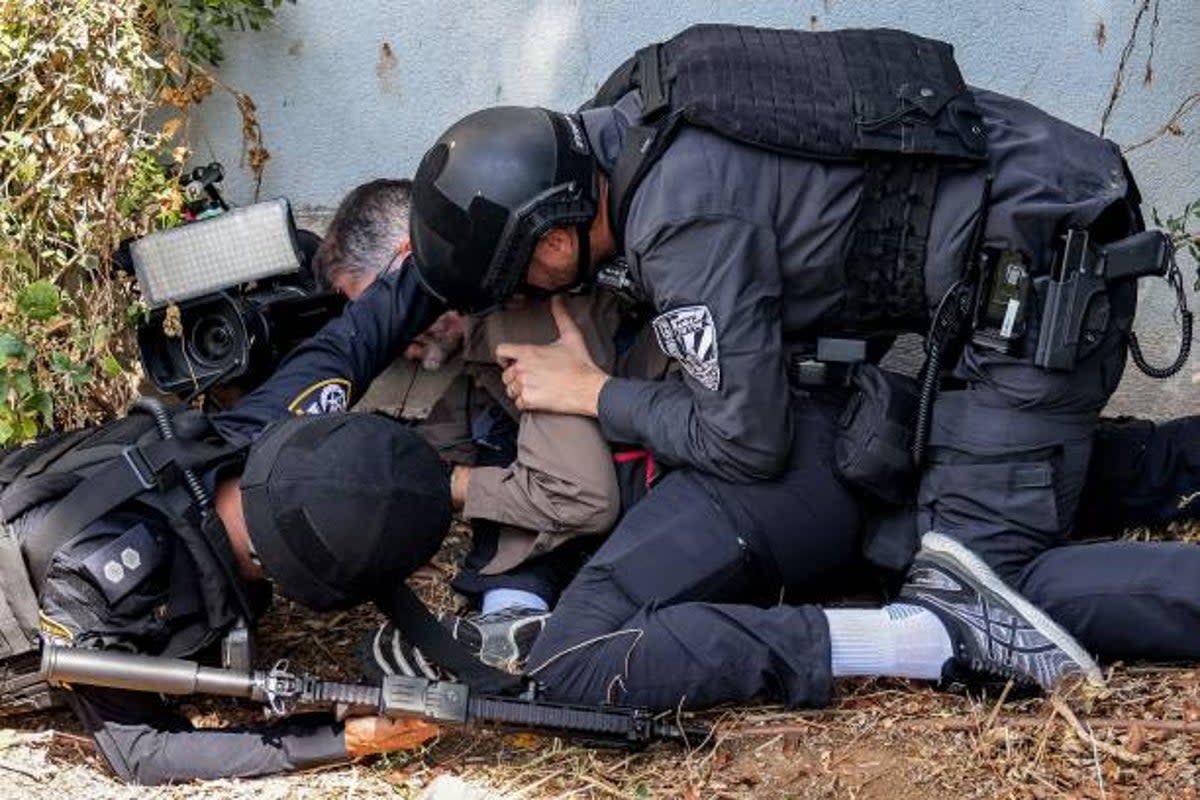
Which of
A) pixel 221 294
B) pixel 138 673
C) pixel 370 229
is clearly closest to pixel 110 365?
pixel 221 294

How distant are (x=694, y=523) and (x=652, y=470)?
0.29m

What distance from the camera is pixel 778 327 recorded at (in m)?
3.48

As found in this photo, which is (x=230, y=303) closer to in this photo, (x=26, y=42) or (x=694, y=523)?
(x=26, y=42)

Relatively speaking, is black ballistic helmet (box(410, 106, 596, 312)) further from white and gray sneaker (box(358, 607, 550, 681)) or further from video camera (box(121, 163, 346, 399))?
white and gray sneaker (box(358, 607, 550, 681))

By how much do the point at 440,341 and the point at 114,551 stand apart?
124 cm

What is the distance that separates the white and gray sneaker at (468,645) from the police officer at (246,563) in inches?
6.9

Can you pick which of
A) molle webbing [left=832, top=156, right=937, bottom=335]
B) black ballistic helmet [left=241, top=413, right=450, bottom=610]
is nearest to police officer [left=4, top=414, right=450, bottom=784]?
black ballistic helmet [left=241, top=413, right=450, bottom=610]

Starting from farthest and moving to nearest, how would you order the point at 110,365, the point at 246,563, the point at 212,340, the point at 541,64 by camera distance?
the point at 541,64 < the point at 212,340 < the point at 110,365 < the point at 246,563

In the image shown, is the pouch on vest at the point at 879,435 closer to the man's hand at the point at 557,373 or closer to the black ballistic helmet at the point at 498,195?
the man's hand at the point at 557,373

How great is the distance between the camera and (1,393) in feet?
12.3

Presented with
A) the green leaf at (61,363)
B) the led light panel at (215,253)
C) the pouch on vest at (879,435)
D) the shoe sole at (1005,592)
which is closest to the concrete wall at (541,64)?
the led light panel at (215,253)

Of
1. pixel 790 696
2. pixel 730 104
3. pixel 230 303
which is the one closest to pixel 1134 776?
pixel 790 696

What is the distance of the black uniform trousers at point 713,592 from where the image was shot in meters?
3.39

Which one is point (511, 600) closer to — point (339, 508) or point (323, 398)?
point (323, 398)
